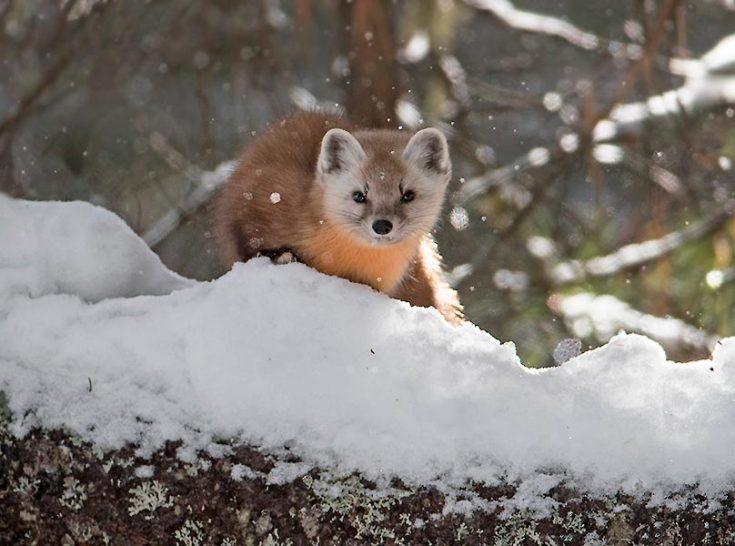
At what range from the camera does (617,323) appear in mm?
4848

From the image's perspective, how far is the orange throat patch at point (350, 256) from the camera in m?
3.34

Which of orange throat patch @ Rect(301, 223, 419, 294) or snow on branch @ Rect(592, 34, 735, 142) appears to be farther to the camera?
snow on branch @ Rect(592, 34, 735, 142)

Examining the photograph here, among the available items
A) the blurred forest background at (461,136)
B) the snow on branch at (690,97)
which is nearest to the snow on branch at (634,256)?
the blurred forest background at (461,136)

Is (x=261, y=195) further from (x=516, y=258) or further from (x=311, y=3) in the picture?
(x=311, y=3)

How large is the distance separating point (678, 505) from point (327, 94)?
531 centimetres

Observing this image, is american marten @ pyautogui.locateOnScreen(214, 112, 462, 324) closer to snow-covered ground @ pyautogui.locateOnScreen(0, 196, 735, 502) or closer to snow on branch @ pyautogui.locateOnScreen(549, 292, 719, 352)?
snow-covered ground @ pyautogui.locateOnScreen(0, 196, 735, 502)

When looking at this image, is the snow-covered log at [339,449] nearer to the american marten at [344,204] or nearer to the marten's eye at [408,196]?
the american marten at [344,204]

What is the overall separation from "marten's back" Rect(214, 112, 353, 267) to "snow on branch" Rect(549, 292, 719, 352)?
68.6 inches

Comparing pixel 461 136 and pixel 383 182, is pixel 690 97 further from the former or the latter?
pixel 383 182

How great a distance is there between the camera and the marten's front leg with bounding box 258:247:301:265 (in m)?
3.21

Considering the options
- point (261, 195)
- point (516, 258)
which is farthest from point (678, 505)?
point (516, 258)

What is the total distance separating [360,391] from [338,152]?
1.39 meters

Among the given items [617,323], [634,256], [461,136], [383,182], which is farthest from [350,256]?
[461,136]

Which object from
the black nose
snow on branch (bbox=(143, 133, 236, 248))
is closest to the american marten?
the black nose
